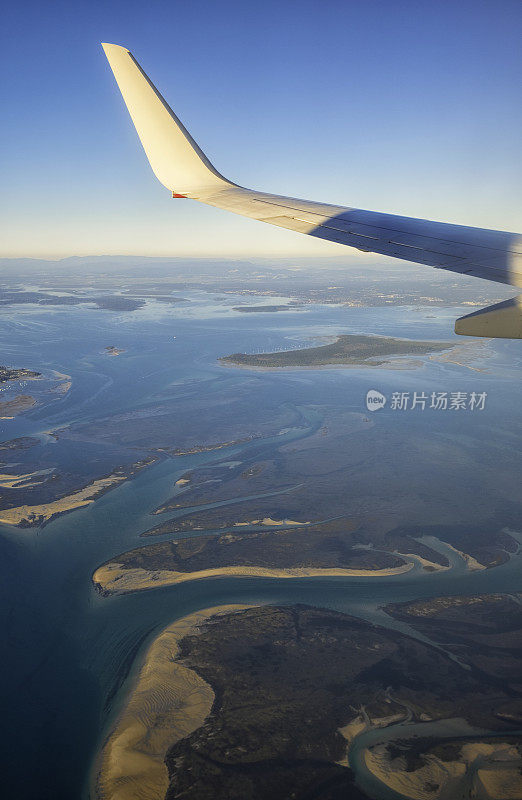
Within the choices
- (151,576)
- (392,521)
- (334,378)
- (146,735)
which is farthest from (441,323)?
(146,735)

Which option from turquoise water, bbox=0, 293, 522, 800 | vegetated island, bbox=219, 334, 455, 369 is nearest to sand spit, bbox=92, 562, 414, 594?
turquoise water, bbox=0, 293, 522, 800

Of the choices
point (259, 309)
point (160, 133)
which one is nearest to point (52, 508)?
point (160, 133)

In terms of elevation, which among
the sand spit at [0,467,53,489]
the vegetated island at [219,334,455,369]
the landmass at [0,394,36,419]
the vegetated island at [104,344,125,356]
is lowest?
the sand spit at [0,467,53,489]

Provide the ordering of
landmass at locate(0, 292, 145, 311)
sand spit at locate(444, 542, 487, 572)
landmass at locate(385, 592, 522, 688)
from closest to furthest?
landmass at locate(385, 592, 522, 688) → sand spit at locate(444, 542, 487, 572) → landmass at locate(0, 292, 145, 311)

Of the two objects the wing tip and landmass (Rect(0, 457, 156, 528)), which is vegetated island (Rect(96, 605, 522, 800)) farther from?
the wing tip

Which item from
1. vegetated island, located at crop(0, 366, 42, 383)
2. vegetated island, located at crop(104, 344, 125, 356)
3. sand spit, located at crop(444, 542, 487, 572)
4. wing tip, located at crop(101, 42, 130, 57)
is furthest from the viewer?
vegetated island, located at crop(104, 344, 125, 356)

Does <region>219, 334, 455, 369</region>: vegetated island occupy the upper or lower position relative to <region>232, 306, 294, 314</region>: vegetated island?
lower

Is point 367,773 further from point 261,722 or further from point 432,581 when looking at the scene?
point 432,581

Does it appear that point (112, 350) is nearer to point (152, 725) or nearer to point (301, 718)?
point (152, 725)
